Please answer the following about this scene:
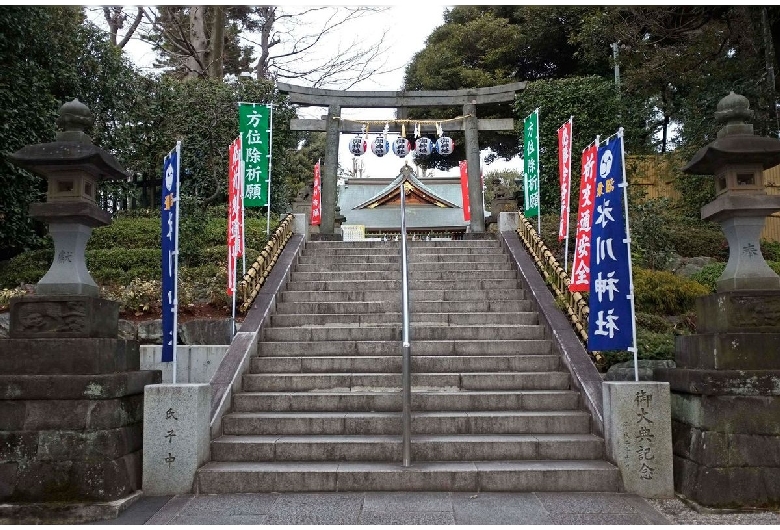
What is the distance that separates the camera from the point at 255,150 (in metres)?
11.5

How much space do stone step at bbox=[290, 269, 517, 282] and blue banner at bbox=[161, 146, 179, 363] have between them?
4.20 m

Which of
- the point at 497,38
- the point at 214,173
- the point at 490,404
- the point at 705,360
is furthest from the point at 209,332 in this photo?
the point at 497,38

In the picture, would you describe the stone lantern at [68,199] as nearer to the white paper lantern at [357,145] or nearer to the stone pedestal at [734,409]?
the stone pedestal at [734,409]

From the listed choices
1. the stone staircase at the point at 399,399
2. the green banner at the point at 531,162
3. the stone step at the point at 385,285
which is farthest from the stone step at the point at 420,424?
the green banner at the point at 531,162

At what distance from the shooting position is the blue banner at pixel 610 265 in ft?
18.8

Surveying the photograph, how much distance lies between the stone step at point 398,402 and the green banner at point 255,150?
5.70 meters

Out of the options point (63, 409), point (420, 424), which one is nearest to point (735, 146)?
point (420, 424)

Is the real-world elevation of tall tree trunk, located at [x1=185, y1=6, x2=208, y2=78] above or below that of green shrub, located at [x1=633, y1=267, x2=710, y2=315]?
above

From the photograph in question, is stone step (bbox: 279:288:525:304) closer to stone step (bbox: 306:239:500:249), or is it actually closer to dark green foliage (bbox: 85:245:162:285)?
stone step (bbox: 306:239:500:249)

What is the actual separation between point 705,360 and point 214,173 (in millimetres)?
13941

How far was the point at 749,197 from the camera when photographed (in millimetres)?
5398

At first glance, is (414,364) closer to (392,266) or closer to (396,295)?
(396,295)

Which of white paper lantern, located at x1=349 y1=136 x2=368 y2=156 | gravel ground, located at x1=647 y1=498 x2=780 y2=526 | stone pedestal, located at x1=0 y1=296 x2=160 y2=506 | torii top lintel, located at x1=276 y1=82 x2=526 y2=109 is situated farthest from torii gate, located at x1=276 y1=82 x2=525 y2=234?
gravel ground, located at x1=647 y1=498 x2=780 y2=526

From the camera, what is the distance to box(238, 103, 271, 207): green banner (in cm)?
1142
